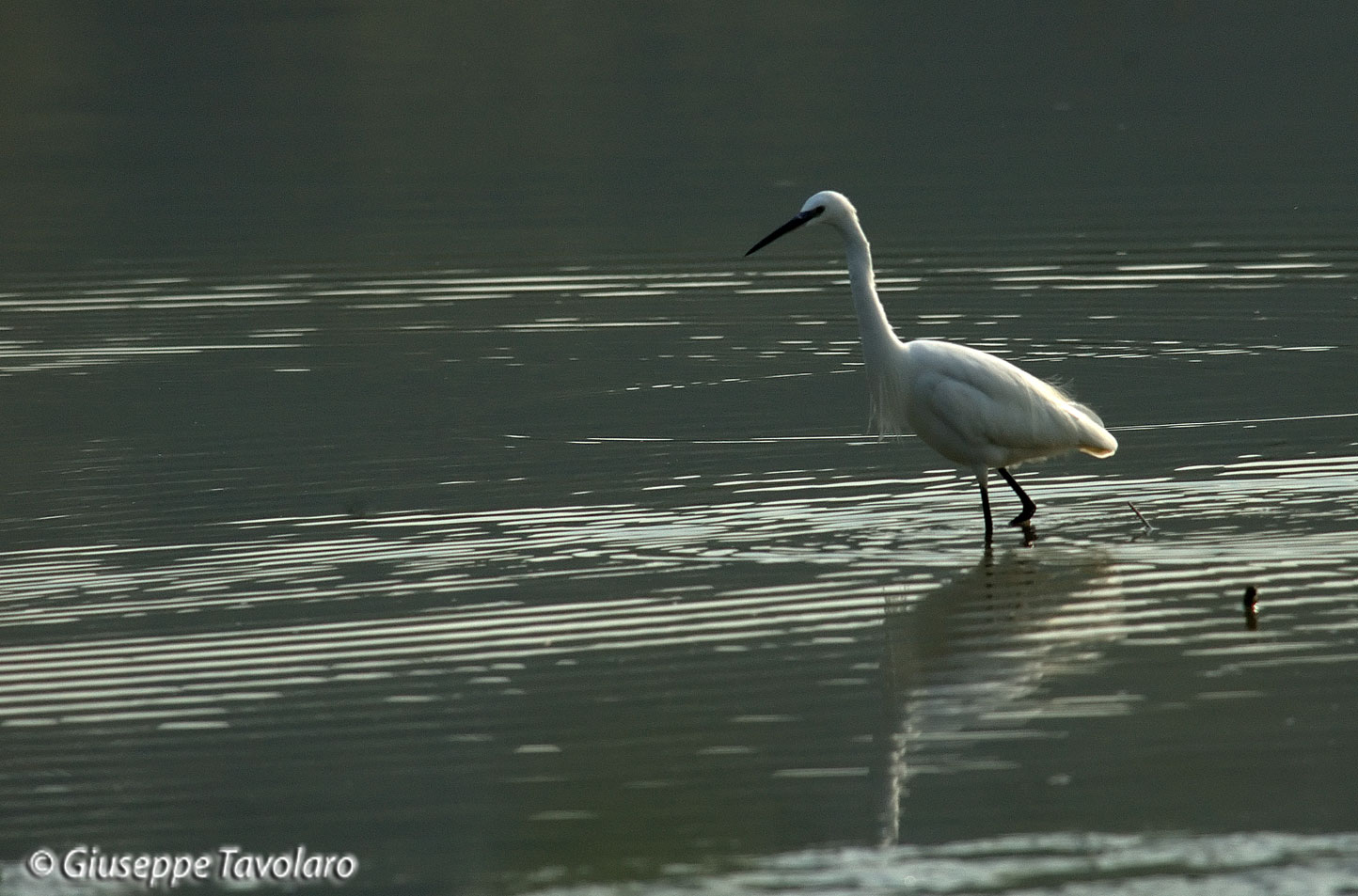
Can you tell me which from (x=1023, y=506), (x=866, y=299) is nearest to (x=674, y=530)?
(x=866, y=299)

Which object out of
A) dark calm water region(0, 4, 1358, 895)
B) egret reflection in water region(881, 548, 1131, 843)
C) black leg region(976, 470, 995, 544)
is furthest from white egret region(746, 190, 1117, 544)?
egret reflection in water region(881, 548, 1131, 843)

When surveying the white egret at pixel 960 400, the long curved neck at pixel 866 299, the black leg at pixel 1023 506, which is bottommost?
the black leg at pixel 1023 506

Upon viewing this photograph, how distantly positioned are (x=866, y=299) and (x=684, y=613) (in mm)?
2701

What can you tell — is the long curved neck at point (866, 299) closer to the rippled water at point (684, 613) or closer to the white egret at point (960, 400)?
the white egret at point (960, 400)

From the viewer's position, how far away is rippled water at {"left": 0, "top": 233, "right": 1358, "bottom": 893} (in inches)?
299

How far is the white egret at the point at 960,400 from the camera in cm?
1193

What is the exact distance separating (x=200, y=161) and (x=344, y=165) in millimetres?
2430

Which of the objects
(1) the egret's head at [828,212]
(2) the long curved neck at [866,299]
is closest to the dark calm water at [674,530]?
(2) the long curved neck at [866,299]

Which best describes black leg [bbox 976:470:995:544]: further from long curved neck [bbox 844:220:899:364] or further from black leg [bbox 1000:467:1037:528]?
long curved neck [bbox 844:220:899:364]

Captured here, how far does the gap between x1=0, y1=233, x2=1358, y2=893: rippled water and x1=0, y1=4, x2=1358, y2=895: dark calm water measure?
0.11ft

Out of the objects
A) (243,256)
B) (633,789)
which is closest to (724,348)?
(243,256)

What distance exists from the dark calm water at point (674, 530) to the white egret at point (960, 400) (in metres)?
0.39

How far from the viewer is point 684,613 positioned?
10367mm

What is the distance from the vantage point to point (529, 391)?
54.7ft
